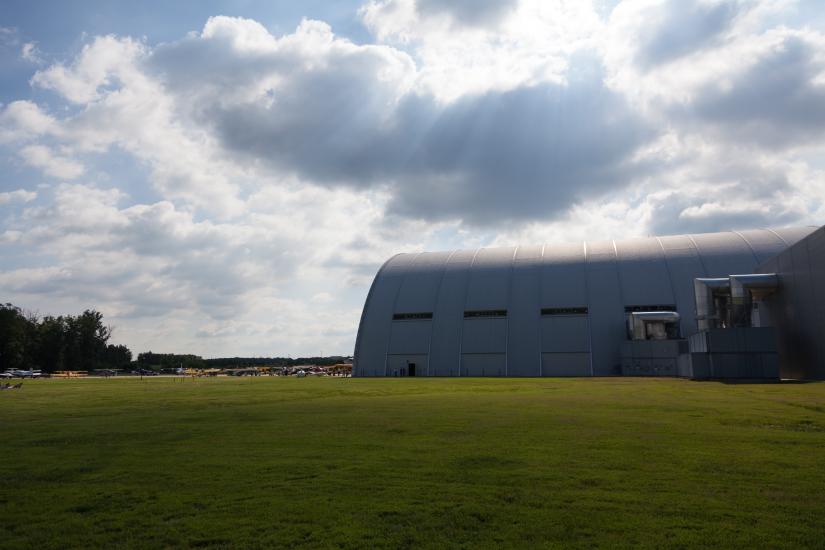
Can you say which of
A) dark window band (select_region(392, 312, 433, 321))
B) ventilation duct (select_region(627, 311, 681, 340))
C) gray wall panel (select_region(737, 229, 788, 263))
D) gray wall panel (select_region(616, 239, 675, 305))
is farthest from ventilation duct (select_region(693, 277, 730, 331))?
dark window band (select_region(392, 312, 433, 321))

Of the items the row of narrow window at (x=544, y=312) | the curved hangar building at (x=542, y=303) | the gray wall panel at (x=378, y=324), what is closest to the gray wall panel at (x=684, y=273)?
the curved hangar building at (x=542, y=303)

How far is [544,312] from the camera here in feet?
215

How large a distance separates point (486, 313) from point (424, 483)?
195 feet

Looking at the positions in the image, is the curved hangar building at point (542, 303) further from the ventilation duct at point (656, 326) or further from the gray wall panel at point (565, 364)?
the ventilation duct at point (656, 326)

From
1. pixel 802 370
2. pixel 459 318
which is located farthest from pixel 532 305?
pixel 802 370

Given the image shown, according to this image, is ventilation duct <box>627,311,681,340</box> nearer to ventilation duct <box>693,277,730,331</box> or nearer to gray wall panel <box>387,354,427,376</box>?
ventilation duct <box>693,277,730,331</box>

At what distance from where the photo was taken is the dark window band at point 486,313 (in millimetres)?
67000

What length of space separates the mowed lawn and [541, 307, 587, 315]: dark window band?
48381mm

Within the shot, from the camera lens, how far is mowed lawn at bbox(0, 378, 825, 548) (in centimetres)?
674

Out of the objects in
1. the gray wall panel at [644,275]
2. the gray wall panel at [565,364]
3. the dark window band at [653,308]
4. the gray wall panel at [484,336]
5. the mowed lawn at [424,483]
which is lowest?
the mowed lawn at [424,483]

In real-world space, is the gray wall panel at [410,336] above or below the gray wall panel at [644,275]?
below

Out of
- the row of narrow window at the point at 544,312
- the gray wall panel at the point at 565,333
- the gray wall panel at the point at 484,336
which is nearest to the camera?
the row of narrow window at the point at 544,312

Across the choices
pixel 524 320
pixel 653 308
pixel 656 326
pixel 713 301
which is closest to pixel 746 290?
pixel 713 301

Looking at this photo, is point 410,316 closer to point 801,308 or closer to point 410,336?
point 410,336
